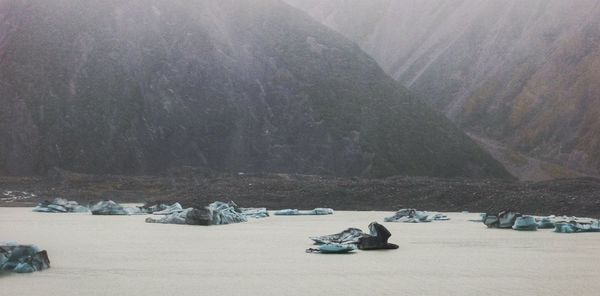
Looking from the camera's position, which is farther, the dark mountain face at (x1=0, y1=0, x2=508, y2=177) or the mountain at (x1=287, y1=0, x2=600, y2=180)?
the mountain at (x1=287, y1=0, x2=600, y2=180)

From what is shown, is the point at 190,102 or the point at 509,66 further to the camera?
the point at 509,66

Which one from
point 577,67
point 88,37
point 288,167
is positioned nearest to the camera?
point 288,167

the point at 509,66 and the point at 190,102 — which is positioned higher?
the point at 509,66

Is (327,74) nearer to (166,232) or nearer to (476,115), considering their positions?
(476,115)

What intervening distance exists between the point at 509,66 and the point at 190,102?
164 ft

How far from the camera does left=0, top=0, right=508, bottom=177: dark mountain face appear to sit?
73.9 meters

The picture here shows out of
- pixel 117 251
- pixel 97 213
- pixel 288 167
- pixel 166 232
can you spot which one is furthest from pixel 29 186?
pixel 117 251

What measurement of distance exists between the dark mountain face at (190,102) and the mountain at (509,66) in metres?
16.8

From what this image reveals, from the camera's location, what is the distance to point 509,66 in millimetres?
110375

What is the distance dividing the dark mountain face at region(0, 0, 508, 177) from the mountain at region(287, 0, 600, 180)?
55.1 ft

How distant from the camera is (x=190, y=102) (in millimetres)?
80438

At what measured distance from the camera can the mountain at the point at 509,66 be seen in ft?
312

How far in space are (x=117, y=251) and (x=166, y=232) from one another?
6.52m

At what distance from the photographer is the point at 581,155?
8975 cm
